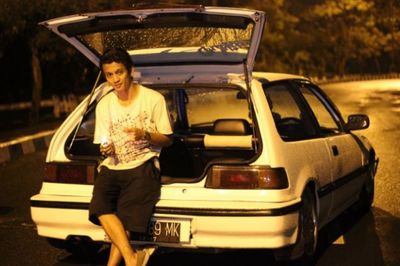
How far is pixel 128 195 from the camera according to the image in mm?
Answer: 4785

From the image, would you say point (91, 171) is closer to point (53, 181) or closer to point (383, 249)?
point (53, 181)

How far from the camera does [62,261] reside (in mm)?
5902

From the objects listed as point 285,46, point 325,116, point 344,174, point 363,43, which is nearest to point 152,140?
point 344,174

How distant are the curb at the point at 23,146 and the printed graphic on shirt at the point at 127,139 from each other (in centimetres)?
898

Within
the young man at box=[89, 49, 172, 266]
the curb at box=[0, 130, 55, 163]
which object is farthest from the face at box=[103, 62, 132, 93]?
the curb at box=[0, 130, 55, 163]

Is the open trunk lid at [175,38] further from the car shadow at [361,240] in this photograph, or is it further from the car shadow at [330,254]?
the car shadow at [361,240]

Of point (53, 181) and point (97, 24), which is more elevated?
point (97, 24)

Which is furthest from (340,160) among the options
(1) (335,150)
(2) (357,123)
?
(2) (357,123)

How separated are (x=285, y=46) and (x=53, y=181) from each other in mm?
64175

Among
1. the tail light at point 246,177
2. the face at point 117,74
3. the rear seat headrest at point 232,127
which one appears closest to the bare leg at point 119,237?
the tail light at point 246,177

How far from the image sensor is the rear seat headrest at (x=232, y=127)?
558 centimetres

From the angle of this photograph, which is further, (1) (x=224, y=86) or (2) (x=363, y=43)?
(2) (x=363, y=43)

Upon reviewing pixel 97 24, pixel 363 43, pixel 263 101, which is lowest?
pixel 363 43

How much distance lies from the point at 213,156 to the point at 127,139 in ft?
5.09
